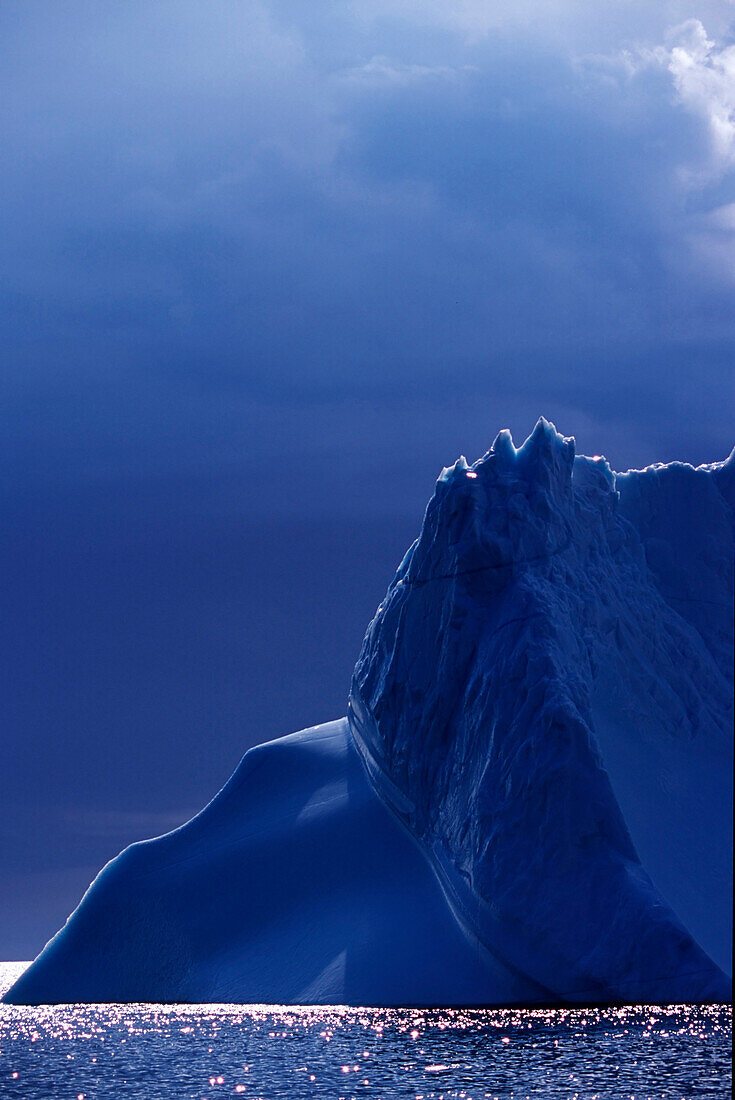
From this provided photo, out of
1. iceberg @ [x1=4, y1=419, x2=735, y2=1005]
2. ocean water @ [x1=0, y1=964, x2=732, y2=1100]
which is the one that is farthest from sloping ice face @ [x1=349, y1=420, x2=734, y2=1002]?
ocean water @ [x1=0, y1=964, x2=732, y2=1100]

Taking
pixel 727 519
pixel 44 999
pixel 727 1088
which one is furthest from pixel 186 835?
pixel 727 1088

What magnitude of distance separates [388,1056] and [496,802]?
6560 millimetres

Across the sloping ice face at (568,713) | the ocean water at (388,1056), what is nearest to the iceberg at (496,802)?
the sloping ice face at (568,713)

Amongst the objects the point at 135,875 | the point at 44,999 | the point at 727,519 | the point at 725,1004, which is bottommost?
the point at 725,1004

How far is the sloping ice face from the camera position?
75.3 ft

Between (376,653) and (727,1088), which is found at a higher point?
(376,653)

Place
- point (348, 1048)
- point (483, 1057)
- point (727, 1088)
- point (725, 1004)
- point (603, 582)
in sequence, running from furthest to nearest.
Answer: point (603, 582) → point (725, 1004) → point (348, 1048) → point (483, 1057) → point (727, 1088)

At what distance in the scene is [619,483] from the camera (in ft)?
105

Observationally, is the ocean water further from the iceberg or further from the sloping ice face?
the sloping ice face

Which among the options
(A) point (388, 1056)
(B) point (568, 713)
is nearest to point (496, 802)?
(B) point (568, 713)

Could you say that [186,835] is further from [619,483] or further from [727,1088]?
[727,1088]

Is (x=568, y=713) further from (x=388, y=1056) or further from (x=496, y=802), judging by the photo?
(x=388, y=1056)

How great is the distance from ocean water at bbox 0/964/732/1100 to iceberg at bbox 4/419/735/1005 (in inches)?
41.3

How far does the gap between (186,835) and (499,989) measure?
31.3 feet
